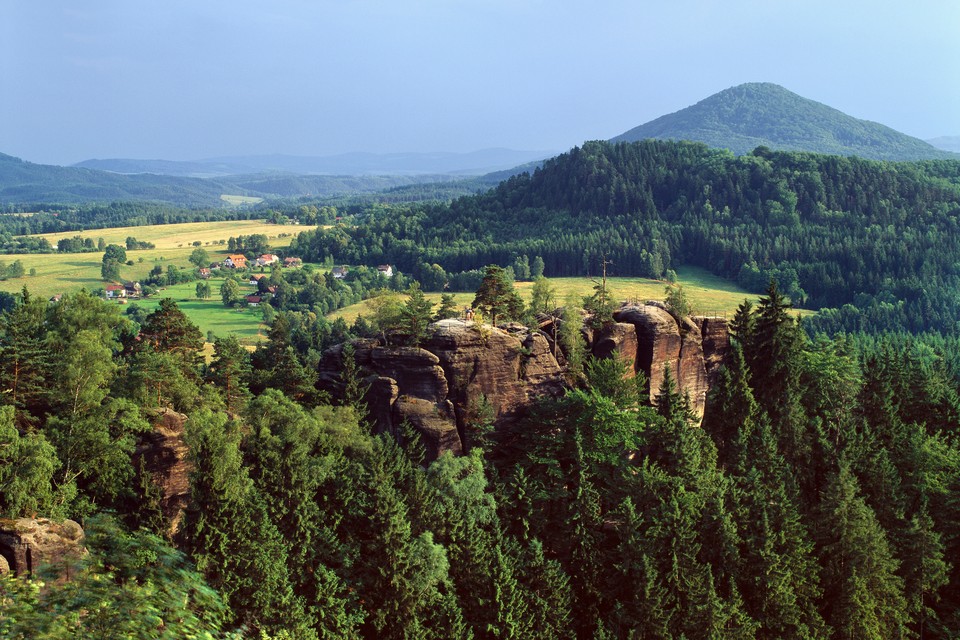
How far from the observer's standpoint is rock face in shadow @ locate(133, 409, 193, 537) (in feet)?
153

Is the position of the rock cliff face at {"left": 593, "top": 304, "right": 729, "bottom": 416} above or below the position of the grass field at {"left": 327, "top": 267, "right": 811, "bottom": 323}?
above

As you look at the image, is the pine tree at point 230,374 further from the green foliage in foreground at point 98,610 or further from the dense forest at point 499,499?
the green foliage in foreground at point 98,610

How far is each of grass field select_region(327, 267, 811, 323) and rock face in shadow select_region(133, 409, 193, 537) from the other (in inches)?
3827

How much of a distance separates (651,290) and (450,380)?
386 ft

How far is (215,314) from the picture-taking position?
153625mm

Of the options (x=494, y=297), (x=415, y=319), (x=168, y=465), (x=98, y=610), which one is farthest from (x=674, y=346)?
(x=98, y=610)

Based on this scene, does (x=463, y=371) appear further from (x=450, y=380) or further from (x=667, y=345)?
(x=667, y=345)

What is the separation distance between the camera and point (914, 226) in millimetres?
186500

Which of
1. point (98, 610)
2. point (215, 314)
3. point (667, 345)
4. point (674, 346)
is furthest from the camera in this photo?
point (215, 314)

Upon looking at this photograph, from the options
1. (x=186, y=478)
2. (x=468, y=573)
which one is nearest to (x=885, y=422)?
(x=468, y=573)

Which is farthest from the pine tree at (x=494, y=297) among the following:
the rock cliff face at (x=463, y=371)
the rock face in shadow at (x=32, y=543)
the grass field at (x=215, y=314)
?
the grass field at (x=215, y=314)

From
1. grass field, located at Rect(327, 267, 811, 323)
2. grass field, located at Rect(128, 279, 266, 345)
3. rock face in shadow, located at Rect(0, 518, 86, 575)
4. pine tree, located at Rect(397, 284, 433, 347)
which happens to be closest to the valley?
rock face in shadow, located at Rect(0, 518, 86, 575)

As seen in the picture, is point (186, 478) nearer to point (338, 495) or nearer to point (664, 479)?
point (338, 495)

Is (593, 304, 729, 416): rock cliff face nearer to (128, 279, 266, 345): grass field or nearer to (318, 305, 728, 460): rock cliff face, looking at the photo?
(318, 305, 728, 460): rock cliff face
